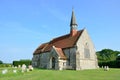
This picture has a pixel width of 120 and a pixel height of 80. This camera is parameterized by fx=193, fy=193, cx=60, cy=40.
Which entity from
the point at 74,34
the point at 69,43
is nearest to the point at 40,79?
the point at 69,43

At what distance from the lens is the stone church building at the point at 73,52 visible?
42.1m

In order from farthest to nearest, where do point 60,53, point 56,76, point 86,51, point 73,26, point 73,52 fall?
point 73,26, point 86,51, point 60,53, point 73,52, point 56,76

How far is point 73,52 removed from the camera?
139 feet

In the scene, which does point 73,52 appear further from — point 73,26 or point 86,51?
point 73,26

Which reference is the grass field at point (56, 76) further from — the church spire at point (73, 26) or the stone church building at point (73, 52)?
the church spire at point (73, 26)

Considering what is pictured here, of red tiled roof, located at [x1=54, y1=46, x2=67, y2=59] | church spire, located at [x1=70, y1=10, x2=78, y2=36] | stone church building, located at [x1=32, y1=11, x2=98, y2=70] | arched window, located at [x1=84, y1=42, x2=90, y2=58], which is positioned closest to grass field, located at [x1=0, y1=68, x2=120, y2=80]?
stone church building, located at [x1=32, y1=11, x2=98, y2=70]

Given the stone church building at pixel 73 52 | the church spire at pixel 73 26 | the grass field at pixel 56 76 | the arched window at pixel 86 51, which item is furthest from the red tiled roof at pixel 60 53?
the grass field at pixel 56 76

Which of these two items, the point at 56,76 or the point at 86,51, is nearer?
the point at 56,76

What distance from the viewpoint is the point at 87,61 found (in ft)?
145

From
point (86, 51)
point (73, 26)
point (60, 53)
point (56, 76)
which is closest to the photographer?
point (56, 76)

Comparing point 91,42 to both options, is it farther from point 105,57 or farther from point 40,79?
point 105,57

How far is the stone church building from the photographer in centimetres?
4215

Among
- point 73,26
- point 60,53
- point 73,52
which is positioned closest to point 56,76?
point 73,52

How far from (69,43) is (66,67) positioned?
219 inches
